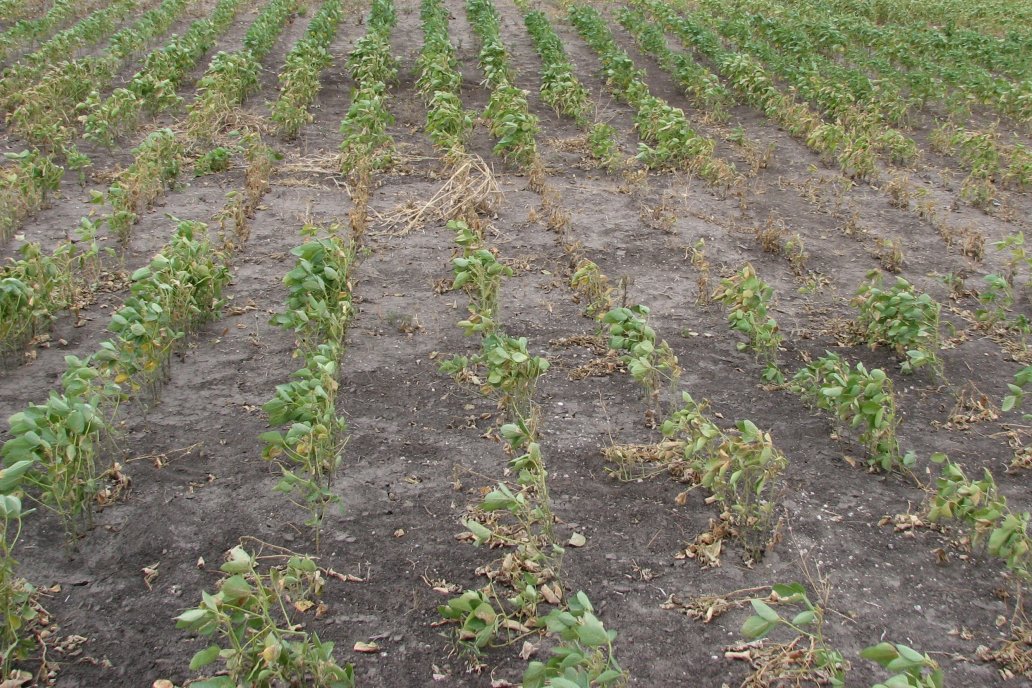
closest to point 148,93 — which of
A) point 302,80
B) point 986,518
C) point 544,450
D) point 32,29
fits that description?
point 302,80

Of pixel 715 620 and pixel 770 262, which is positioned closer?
pixel 715 620

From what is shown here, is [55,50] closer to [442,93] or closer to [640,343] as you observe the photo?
[442,93]

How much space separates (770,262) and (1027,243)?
2278mm

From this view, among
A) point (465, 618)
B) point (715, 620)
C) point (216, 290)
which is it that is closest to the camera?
point (465, 618)

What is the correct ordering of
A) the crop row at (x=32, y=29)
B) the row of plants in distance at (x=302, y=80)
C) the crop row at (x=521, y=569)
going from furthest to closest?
the crop row at (x=32, y=29)
the row of plants in distance at (x=302, y=80)
the crop row at (x=521, y=569)

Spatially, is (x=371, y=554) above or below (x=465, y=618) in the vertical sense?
below

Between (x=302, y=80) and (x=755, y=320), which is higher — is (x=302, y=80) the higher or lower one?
the lower one

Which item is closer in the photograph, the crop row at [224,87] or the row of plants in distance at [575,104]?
the row of plants in distance at [575,104]

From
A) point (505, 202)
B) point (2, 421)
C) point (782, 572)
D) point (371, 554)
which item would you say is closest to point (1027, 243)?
point (505, 202)

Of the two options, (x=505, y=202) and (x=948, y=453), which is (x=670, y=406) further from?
(x=505, y=202)

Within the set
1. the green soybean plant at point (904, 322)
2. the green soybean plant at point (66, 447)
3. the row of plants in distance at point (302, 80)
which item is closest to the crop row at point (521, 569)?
the green soybean plant at point (66, 447)

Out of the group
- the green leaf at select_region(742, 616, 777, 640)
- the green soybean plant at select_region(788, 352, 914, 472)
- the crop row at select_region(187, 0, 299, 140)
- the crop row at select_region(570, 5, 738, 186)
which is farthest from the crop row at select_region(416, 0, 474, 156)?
the green leaf at select_region(742, 616, 777, 640)

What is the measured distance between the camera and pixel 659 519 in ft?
12.2

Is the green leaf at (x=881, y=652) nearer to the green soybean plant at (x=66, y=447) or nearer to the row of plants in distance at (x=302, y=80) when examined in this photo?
the green soybean plant at (x=66, y=447)
